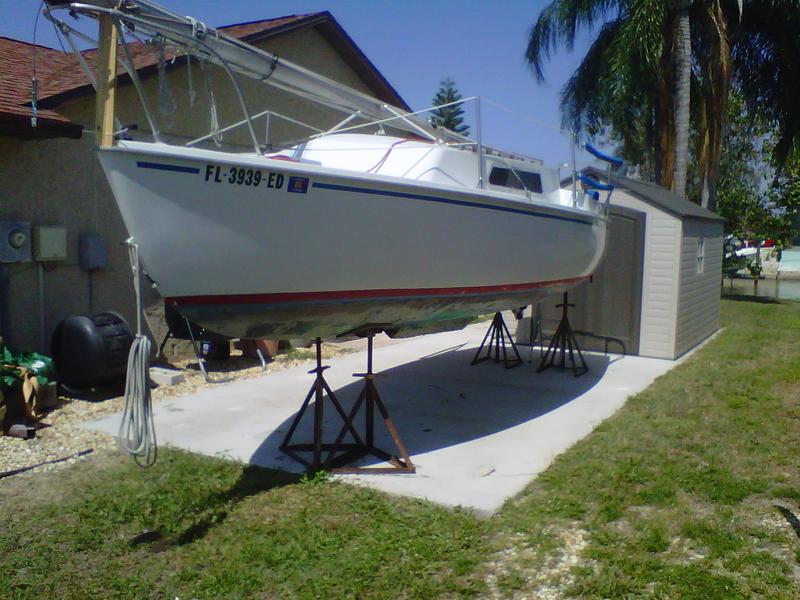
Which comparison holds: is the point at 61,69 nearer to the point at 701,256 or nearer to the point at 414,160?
the point at 414,160

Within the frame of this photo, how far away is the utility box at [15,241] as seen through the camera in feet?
24.5

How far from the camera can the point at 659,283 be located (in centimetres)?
1064

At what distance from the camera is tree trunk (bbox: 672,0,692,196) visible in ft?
55.7

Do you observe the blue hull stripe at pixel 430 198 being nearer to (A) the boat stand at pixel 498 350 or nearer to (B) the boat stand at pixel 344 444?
(B) the boat stand at pixel 344 444

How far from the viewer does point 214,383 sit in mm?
8719

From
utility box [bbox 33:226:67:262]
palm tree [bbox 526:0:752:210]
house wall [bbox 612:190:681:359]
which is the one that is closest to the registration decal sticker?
utility box [bbox 33:226:67:262]

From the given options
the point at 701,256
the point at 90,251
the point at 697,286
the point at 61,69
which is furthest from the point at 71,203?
the point at 701,256

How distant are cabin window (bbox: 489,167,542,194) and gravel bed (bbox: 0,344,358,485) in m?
4.18

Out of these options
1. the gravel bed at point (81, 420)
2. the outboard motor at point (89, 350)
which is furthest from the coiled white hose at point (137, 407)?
→ the outboard motor at point (89, 350)

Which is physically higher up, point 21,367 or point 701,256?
point 701,256

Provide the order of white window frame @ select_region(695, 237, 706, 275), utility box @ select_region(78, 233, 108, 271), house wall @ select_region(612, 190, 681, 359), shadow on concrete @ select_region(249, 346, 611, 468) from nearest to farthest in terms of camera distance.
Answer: shadow on concrete @ select_region(249, 346, 611, 468), utility box @ select_region(78, 233, 108, 271), house wall @ select_region(612, 190, 681, 359), white window frame @ select_region(695, 237, 706, 275)

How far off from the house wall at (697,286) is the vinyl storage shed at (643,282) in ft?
0.05

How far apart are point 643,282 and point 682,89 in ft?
28.3

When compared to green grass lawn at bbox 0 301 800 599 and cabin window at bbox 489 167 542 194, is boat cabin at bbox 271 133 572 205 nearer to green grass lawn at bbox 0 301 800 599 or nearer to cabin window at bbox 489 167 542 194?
cabin window at bbox 489 167 542 194
